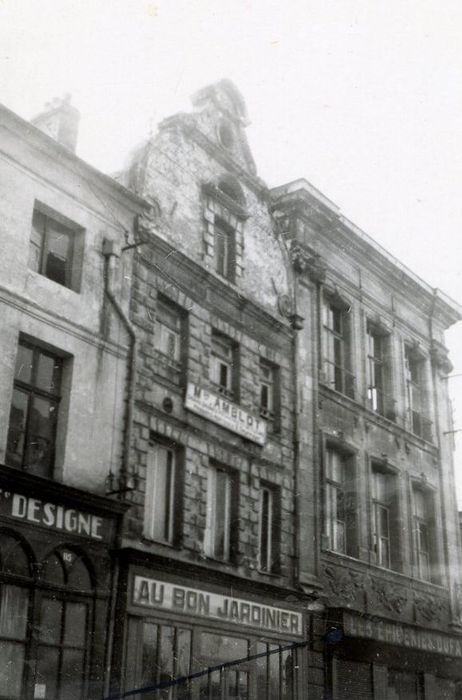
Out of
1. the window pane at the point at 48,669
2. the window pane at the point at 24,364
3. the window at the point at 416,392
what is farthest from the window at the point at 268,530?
the window at the point at 416,392

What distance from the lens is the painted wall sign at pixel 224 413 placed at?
17.6 meters

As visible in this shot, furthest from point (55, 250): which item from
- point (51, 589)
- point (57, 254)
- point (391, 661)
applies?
point (391, 661)

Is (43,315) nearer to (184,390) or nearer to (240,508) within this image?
(184,390)

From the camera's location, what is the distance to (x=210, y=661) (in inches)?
642

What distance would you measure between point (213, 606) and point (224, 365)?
4883 mm

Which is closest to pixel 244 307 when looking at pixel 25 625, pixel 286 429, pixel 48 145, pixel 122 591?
pixel 286 429

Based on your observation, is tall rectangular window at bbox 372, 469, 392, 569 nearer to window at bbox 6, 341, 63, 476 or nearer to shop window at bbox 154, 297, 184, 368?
shop window at bbox 154, 297, 184, 368

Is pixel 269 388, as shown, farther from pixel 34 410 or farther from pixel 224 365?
pixel 34 410

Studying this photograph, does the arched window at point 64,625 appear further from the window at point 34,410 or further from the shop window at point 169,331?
the shop window at point 169,331

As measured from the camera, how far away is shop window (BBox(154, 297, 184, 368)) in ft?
57.6

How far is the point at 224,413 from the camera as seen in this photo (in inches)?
720

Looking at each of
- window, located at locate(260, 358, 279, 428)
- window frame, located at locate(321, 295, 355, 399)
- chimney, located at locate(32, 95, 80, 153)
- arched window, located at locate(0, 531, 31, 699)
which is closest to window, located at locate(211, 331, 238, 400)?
window, located at locate(260, 358, 279, 428)

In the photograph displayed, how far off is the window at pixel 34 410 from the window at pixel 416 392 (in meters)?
13.1

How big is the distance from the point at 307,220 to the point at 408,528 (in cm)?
801
